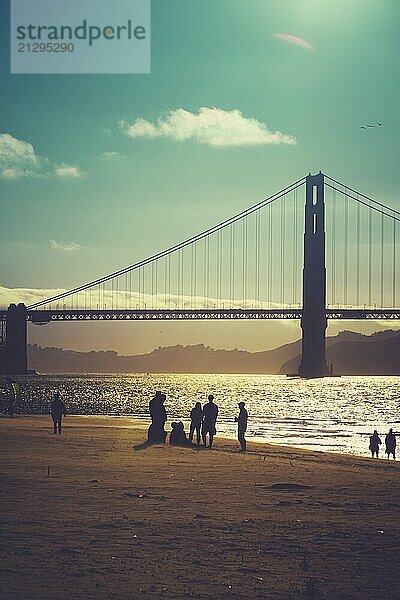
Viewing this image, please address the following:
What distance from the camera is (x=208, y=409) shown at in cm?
2097

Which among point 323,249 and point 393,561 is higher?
point 323,249

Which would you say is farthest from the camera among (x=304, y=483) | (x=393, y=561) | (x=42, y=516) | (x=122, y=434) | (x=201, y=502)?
(x=122, y=434)

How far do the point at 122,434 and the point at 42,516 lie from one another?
1500 cm

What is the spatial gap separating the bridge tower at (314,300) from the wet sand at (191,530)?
294ft

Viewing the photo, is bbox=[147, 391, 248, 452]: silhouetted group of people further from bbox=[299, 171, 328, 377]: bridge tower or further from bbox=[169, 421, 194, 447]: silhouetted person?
bbox=[299, 171, 328, 377]: bridge tower

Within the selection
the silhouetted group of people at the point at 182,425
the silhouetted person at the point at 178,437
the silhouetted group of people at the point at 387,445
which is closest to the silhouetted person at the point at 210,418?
the silhouetted group of people at the point at 182,425

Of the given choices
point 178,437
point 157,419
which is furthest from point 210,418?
point 157,419

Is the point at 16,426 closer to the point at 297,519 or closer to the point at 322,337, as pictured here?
the point at 297,519

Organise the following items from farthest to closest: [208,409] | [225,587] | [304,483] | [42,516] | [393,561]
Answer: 1. [208,409]
2. [304,483]
3. [42,516]
4. [393,561]
5. [225,587]

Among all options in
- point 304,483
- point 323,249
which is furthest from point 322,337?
point 304,483

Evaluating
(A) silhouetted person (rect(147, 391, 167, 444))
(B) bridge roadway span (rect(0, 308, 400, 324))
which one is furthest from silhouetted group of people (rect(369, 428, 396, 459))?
(B) bridge roadway span (rect(0, 308, 400, 324))

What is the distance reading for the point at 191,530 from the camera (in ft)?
33.0

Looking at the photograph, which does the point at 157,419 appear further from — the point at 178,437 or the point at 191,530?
the point at 191,530

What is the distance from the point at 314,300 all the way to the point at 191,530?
9698 centimetres
